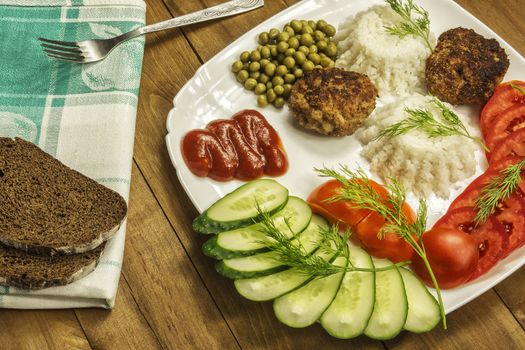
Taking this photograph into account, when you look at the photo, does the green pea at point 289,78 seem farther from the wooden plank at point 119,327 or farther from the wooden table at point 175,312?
the wooden plank at point 119,327

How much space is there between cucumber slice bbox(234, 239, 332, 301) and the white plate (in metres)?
0.60

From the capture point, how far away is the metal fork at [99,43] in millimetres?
4277

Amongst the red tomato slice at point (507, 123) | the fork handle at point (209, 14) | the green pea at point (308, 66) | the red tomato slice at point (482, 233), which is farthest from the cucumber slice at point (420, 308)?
the fork handle at point (209, 14)

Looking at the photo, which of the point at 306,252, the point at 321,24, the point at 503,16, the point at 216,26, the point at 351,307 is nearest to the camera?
the point at 351,307

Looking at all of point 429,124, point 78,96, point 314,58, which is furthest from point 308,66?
point 78,96

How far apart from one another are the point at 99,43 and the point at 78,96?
0.39 meters

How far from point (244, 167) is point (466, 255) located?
1.39 metres

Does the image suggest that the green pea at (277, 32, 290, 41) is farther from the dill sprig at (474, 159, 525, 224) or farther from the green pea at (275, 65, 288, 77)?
the dill sprig at (474, 159, 525, 224)

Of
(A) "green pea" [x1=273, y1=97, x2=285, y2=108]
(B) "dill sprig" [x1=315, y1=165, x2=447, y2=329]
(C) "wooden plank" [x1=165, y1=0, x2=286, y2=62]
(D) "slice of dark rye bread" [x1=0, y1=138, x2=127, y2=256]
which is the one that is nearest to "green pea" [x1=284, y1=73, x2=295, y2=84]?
(A) "green pea" [x1=273, y1=97, x2=285, y2=108]

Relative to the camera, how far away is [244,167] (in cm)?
406

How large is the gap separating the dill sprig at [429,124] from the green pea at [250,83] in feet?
2.87

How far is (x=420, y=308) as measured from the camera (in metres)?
3.60

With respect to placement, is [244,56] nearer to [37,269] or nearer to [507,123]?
[507,123]

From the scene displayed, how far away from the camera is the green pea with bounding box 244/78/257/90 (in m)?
4.35
